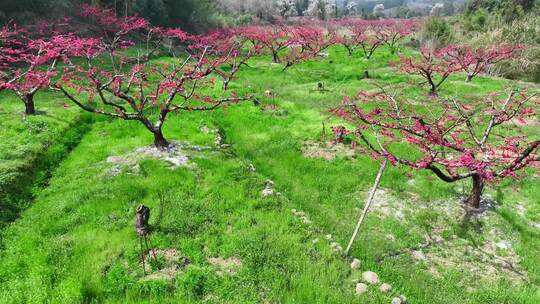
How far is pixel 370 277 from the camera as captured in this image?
8.02 metres

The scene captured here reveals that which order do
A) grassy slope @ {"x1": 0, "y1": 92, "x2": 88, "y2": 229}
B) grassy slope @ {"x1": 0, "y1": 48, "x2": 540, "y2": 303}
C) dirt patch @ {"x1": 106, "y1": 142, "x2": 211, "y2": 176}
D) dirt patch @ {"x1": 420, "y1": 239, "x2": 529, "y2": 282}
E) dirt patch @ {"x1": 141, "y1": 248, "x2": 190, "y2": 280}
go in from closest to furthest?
grassy slope @ {"x1": 0, "y1": 48, "x2": 540, "y2": 303}
dirt patch @ {"x1": 141, "y1": 248, "x2": 190, "y2": 280}
dirt patch @ {"x1": 420, "y1": 239, "x2": 529, "y2": 282}
grassy slope @ {"x1": 0, "y1": 92, "x2": 88, "y2": 229}
dirt patch @ {"x1": 106, "y1": 142, "x2": 211, "y2": 176}

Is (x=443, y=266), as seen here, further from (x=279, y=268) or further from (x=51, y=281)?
Answer: (x=51, y=281)

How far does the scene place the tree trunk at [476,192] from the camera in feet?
37.6

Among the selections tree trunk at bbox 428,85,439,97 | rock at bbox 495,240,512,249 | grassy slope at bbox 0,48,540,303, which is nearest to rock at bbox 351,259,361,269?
grassy slope at bbox 0,48,540,303

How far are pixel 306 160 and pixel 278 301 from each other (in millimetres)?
8495

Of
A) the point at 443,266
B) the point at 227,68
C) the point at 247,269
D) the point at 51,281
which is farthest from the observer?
the point at 227,68

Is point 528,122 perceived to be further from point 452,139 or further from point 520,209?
point 520,209

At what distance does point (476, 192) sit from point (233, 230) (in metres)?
8.37

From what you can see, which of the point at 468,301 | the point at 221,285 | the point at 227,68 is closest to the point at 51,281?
the point at 221,285

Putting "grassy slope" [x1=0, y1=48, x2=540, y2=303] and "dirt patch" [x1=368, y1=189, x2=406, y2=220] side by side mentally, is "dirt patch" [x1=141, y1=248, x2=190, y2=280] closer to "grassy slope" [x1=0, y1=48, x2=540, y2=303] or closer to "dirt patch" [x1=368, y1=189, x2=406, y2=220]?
"grassy slope" [x1=0, y1=48, x2=540, y2=303]

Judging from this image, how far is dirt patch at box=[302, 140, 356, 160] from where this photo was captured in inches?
618

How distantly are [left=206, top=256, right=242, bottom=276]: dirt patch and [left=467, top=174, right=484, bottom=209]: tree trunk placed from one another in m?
8.32

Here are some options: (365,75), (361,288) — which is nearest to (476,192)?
(361,288)

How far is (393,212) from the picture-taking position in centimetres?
1187
